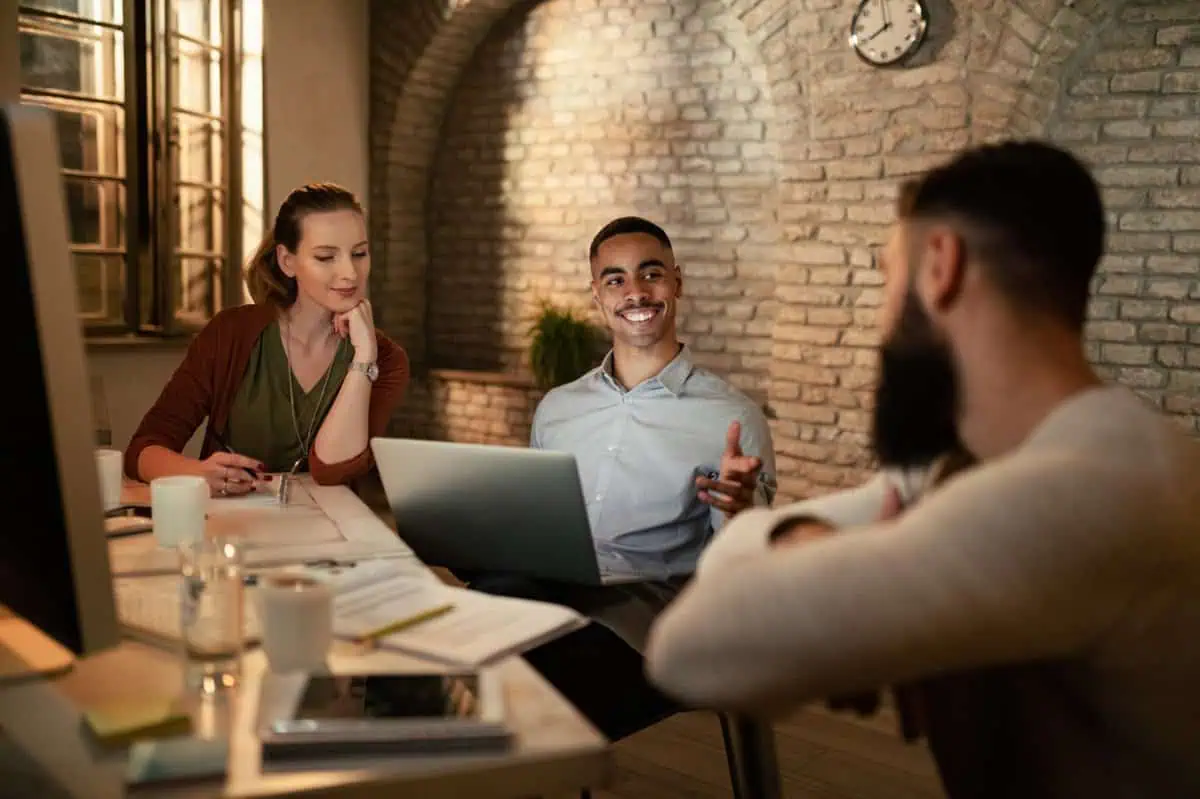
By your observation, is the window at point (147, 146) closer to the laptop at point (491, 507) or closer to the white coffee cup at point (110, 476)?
the white coffee cup at point (110, 476)

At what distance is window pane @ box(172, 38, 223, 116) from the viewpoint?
5.09 metres

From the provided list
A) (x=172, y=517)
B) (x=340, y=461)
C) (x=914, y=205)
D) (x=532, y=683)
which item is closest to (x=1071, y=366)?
(x=914, y=205)

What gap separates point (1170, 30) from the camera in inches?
165

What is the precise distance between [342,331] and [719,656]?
76.4 inches

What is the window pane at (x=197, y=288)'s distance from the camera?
5.21 meters

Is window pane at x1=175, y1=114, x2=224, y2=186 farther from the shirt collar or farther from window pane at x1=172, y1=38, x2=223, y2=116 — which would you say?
the shirt collar

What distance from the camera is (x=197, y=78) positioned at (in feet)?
17.2

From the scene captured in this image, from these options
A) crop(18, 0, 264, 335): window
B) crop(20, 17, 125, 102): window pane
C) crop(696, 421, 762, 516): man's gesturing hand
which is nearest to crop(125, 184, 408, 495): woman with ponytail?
crop(696, 421, 762, 516): man's gesturing hand

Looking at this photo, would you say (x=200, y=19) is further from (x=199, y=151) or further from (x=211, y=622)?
(x=211, y=622)

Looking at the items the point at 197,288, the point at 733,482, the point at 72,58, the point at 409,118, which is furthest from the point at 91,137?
the point at 733,482

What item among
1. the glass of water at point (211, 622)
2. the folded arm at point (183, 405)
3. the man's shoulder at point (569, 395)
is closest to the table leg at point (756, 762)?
the glass of water at point (211, 622)

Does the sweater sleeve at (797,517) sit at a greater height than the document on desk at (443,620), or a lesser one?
greater

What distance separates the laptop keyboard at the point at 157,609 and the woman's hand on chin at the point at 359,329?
113cm

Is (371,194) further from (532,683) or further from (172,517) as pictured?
(532,683)
